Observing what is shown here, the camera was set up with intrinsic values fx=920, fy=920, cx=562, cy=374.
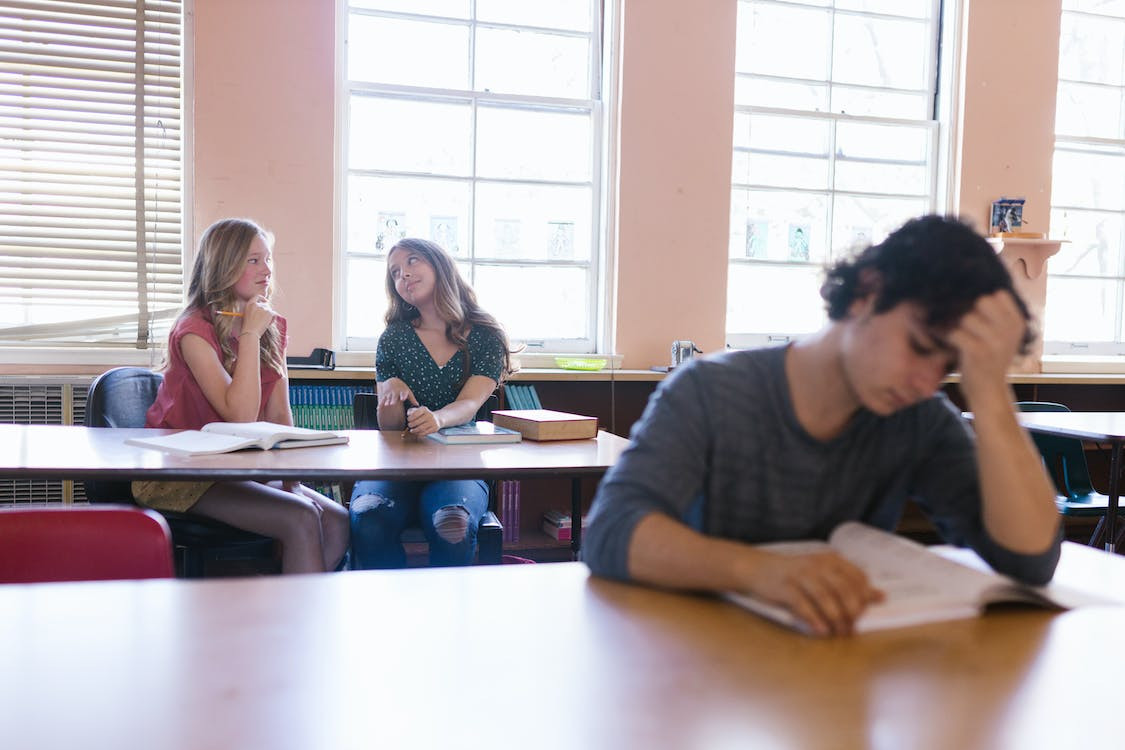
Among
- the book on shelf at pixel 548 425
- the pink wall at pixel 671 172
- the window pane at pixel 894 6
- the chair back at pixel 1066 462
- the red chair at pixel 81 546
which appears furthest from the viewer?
the window pane at pixel 894 6

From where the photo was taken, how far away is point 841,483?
4.09ft

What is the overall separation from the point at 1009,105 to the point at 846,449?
14.9 ft

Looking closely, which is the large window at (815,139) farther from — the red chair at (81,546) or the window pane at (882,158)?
the red chair at (81,546)

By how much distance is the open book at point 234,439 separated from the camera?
2.26 m

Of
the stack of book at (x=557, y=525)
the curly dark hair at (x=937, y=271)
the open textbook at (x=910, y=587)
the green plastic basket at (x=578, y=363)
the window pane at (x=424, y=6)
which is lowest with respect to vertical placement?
the stack of book at (x=557, y=525)

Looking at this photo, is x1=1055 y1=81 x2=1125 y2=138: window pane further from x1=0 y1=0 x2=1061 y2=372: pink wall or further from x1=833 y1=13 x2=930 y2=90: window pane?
x1=833 y1=13 x2=930 y2=90: window pane

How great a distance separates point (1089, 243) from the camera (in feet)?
17.5

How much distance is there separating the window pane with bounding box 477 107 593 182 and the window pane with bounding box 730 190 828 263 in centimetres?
86

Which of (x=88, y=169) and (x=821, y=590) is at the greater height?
(x=88, y=169)

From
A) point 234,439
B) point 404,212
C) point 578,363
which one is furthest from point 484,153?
point 234,439

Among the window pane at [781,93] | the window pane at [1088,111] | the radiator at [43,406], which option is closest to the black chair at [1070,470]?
the window pane at [781,93]

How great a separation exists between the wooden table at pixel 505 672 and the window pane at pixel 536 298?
345 cm

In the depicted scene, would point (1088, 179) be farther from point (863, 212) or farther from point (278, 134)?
point (278, 134)

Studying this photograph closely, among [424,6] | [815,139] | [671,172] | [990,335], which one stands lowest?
[990,335]
